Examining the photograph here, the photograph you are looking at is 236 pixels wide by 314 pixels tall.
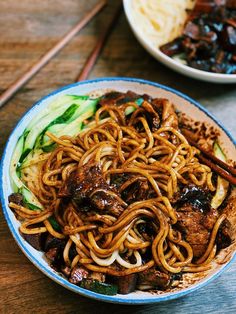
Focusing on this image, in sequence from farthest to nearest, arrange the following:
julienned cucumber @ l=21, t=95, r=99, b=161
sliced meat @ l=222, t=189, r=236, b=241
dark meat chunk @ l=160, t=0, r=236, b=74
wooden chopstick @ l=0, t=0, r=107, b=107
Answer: dark meat chunk @ l=160, t=0, r=236, b=74
wooden chopstick @ l=0, t=0, r=107, b=107
julienned cucumber @ l=21, t=95, r=99, b=161
sliced meat @ l=222, t=189, r=236, b=241

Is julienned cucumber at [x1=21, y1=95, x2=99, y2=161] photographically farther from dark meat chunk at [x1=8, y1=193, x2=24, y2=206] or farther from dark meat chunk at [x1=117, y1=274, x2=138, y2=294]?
dark meat chunk at [x1=117, y1=274, x2=138, y2=294]

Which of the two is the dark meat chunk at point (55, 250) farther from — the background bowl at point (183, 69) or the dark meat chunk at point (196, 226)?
the background bowl at point (183, 69)

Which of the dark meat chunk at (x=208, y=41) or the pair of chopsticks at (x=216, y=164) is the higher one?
the dark meat chunk at (x=208, y=41)

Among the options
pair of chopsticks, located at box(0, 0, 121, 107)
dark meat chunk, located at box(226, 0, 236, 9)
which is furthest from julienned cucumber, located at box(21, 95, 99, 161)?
dark meat chunk, located at box(226, 0, 236, 9)

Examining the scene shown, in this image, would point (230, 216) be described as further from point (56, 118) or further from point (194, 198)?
point (56, 118)

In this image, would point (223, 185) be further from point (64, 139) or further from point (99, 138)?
point (64, 139)

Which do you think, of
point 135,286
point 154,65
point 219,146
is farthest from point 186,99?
point 135,286

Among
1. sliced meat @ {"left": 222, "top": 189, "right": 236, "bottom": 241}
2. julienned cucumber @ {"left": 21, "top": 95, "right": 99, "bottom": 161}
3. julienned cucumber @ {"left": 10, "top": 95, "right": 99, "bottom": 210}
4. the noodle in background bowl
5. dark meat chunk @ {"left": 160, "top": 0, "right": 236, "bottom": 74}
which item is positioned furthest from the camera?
dark meat chunk @ {"left": 160, "top": 0, "right": 236, "bottom": 74}

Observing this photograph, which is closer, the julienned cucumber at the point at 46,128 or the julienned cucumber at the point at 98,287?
the julienned cucumber at the point at 98,287

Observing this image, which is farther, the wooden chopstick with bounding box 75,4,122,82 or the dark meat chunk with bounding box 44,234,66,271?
the wooden chopstick with bounding box 75,4,122,82

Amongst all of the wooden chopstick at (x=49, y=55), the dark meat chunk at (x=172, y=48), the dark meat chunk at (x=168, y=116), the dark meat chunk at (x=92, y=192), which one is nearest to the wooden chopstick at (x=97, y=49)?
the wooden chopstick at (x=49, y=55)
